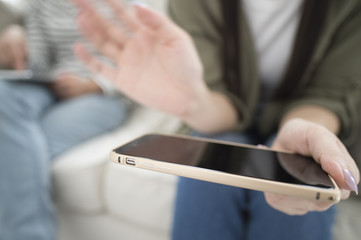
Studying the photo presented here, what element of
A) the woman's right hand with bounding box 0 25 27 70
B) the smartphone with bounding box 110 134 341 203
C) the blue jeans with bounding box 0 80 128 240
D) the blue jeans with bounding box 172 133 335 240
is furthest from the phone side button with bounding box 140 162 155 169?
the woman's right hand with bounding box 0 25 27 70

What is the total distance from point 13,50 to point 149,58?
0.51 metres

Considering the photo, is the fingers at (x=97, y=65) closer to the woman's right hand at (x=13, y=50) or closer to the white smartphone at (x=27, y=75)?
the white smartphone at (x=27, y=75)

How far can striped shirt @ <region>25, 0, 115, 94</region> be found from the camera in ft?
1.87

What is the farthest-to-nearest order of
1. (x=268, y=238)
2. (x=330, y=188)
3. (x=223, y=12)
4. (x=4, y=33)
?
(x=4, y=33) → (x=223, y=12) → (x=268, y=238) → (x=330, y=188)

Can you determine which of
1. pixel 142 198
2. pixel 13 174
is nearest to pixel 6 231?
pixel 13 174

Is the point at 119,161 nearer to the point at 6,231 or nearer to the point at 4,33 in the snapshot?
the point at 6,231

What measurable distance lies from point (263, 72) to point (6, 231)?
472 mm

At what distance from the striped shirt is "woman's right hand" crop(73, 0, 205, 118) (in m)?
0.27

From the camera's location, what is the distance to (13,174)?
38cm

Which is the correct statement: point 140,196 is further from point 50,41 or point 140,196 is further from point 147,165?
point 50,41

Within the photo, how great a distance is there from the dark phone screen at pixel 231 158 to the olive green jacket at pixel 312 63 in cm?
10

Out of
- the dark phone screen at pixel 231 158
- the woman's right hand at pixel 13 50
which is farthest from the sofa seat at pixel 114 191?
the woman's right hand at pixel 13 50

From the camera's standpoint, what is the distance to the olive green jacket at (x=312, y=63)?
0.29 metres

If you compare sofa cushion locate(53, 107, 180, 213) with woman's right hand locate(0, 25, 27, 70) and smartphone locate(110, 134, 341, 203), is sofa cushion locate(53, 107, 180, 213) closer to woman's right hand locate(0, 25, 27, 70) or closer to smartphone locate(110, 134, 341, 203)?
smartphone locate(110, 134, 341, 203)
